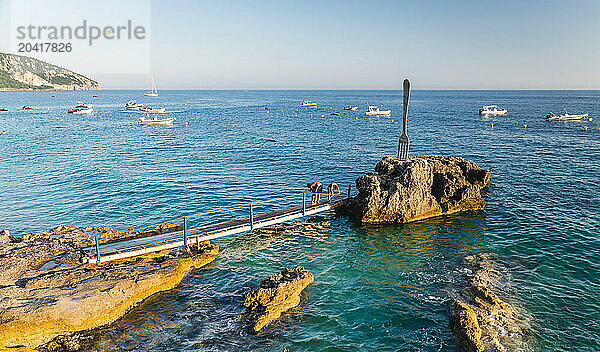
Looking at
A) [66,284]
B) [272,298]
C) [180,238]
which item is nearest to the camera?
[272,298]

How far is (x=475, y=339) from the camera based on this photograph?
14.0 metres

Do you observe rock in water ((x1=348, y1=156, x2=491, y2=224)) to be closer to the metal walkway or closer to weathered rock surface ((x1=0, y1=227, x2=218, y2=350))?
the metal walkway

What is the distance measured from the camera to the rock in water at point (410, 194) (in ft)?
88.1

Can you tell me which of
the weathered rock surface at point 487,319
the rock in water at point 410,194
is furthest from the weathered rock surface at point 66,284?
the weathered rock surface at point 487,319

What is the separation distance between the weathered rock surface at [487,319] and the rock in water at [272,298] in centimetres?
640

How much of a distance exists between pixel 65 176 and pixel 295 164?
24399mm

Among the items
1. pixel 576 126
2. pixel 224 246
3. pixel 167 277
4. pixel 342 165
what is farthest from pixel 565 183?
pixel 576 126

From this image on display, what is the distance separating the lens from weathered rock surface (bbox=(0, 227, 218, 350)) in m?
14.1

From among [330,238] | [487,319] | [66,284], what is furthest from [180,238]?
[487,319]

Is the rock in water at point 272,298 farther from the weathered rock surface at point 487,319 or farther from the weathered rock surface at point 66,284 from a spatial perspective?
the weathered rock surface at point 487,319

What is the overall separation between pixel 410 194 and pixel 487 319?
12717 mm

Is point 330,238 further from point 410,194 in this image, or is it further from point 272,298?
point 272,298

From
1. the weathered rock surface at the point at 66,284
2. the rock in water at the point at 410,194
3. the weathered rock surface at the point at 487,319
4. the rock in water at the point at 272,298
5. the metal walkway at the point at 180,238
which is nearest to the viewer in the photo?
the weathered rock surface at the point at 487,319

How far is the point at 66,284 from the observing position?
54.7 feet
